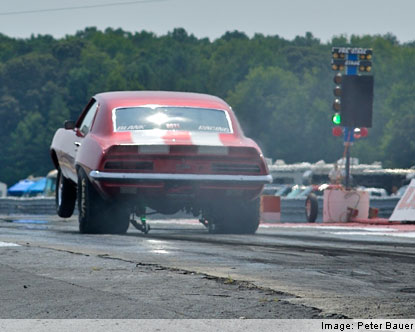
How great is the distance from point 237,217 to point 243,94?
115734mm

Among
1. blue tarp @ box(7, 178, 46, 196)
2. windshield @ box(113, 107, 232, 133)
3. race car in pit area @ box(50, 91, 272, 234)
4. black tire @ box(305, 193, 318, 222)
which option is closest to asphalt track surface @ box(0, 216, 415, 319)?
race car in pit area @ box(50, 91, 272, 234)

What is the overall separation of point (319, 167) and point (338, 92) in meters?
35.8

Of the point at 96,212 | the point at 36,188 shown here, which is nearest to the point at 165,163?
the point at 96,212

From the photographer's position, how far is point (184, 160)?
41.7ft

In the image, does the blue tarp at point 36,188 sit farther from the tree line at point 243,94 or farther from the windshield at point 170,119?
the windshield at point 170,119

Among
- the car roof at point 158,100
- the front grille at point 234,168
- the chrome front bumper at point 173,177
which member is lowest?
the chrome front bumper at point 173,177

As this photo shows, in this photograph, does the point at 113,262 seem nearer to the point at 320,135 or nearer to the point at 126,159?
the point at 126,159

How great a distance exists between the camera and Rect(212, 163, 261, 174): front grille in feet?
41.9

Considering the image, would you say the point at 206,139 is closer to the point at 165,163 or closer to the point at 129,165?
the point at 165,163

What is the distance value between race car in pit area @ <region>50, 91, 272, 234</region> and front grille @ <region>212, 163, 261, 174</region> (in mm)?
11

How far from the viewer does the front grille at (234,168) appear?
12.8 meters

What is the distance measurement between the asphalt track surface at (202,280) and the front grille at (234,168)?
5.86 feet

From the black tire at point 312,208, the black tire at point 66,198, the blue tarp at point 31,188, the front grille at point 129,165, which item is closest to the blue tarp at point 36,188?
the blue tarp at point 31,188

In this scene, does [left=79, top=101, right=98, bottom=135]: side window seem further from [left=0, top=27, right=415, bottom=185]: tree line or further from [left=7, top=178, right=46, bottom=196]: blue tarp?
[left=0, top=27, right=415, bottom=185]: tree line
